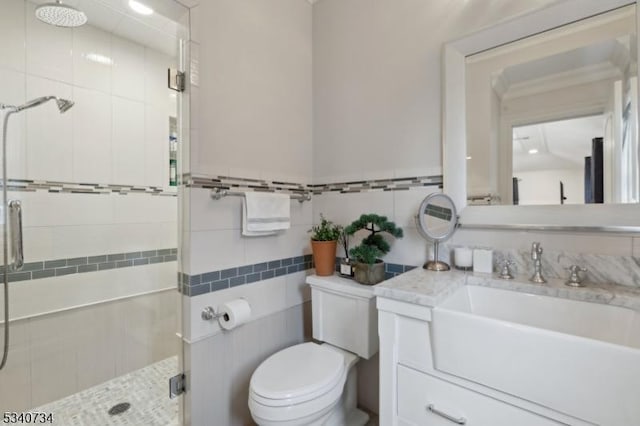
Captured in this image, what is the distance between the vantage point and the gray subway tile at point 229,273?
1388mm

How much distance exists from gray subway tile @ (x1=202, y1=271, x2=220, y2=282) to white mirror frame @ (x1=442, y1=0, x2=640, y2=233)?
117cm

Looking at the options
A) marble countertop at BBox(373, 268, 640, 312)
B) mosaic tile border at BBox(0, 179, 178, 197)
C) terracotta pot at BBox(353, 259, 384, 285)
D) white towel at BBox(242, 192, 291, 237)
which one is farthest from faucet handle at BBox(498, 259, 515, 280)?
mosaic tile border at BBox(0, 179, 178, 197)

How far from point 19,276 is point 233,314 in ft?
4.43

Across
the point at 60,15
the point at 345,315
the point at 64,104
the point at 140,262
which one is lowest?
the point at 345,315

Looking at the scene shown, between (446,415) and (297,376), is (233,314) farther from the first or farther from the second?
(446,415)

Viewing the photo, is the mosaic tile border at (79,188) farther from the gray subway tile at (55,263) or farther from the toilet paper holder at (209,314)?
the toilet paper holder at (209,314)

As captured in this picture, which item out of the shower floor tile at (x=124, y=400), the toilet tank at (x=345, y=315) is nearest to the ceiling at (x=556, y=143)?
the toilet tank at (x=345, y=315)

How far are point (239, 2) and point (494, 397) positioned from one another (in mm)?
1970

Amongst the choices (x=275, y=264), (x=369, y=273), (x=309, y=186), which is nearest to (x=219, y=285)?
(x=275, y=264)

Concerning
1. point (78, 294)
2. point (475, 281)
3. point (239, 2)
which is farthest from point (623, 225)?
point (78, 294)

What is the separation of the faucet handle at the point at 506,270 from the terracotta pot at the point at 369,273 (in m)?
0.50

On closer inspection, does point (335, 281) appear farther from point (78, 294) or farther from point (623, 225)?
point (78, 294)

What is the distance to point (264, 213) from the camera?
1498 millimetres

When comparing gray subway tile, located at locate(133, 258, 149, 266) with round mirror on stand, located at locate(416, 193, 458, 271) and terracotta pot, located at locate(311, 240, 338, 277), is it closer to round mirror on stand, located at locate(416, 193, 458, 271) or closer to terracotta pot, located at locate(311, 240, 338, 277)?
terracotta pot, located at locate(311, 240, 338, 277)
